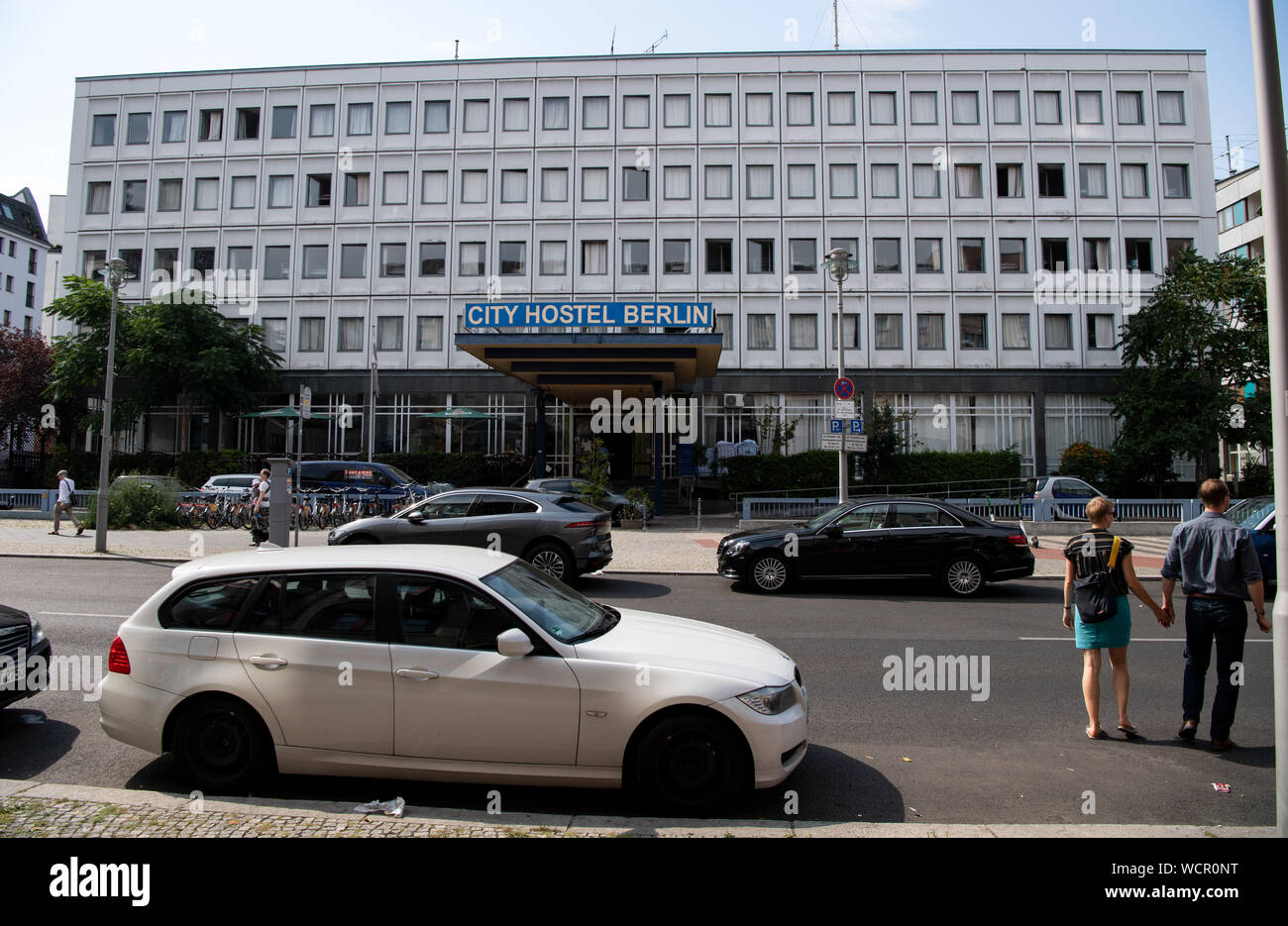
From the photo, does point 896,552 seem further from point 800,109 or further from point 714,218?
point 800,109

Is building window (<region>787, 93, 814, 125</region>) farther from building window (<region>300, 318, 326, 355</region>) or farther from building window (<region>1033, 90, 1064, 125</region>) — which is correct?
building window (<region>300, 318, 326, 355</region>)

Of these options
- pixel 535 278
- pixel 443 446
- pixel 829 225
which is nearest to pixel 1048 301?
pixel 829 225

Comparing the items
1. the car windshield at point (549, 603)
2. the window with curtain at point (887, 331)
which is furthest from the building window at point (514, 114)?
the car windshield at point (549, 603)

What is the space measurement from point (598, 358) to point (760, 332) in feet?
38.6

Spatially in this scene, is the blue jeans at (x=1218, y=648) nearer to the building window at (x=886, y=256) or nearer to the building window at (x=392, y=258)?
the building window at (x=886, y=256)

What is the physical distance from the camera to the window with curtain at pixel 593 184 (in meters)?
33.9

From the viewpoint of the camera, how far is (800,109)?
33.8m

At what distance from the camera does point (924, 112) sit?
1318 inches

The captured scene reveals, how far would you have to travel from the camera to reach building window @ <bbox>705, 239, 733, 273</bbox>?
3334 centimetres

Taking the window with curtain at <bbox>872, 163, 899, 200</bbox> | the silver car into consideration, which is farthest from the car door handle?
the window with curtain at <bbox>872, 163, 899, 200</bbox>

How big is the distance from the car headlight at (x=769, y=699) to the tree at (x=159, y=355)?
31.6 m
